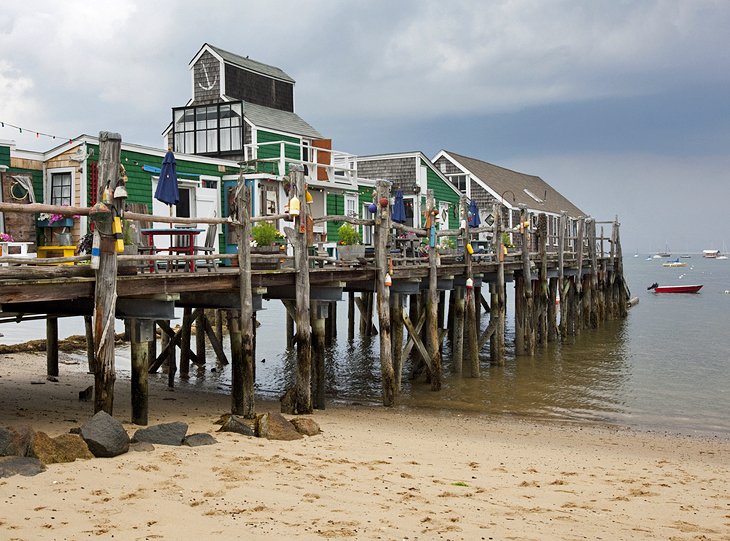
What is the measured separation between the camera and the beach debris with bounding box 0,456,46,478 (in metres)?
7.27

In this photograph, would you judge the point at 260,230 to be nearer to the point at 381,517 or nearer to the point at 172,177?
the point at 172,177

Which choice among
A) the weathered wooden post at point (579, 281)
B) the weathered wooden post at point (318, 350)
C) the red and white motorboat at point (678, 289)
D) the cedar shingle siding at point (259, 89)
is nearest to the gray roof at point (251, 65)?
the cedar shingle siding at point (259, 89)

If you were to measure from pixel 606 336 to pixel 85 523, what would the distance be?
27.4 metres

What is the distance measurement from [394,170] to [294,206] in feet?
79.1

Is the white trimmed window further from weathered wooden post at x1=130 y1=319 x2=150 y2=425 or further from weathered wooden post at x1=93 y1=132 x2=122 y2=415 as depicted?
Result: weathered wooden post at x1=93 y1=132 x2=122 y2=415

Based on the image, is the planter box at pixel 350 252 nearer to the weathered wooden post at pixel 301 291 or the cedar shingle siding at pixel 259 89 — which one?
the weathered wooden post at pixel 301 291

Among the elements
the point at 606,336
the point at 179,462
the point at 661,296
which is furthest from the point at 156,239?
the point at 661,296

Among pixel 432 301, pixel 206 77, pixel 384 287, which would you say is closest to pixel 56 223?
pixel 384 287

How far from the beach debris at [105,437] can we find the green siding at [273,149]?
16734mm

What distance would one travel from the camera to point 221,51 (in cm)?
3005

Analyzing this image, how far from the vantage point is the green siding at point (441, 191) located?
1441 inches

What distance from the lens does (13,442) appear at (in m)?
7.75

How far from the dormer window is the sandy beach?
15368mm

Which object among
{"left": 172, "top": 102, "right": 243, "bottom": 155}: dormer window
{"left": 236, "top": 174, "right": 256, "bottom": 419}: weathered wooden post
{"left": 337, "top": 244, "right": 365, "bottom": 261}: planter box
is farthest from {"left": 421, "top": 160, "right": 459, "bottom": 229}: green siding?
{"left": 236, "top": 174, "right": 256, "bottom": 419}: weathered wooden post
